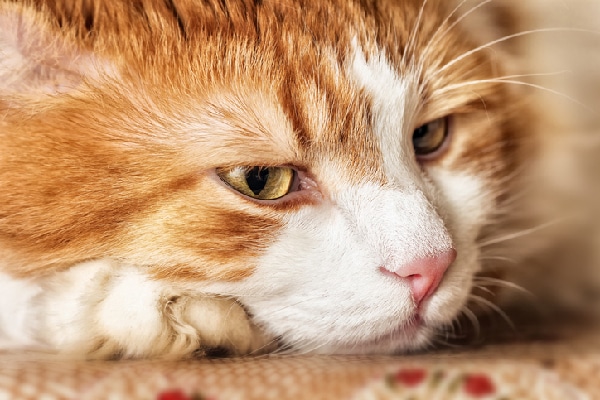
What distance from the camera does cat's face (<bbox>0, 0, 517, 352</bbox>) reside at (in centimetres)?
81

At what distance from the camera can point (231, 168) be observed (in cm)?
82

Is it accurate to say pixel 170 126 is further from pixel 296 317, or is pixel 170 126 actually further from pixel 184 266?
pixel 296 317

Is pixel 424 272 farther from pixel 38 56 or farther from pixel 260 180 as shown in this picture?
pixel 38 56

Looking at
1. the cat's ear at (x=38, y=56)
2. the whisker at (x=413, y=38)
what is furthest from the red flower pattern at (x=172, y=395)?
the whisker at (x=413, y=38)

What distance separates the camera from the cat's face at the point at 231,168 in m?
0.81

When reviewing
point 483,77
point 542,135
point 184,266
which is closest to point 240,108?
point 184,266

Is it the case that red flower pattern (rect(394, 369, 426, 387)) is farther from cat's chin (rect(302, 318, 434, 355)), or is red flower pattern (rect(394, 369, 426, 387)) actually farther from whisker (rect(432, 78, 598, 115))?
whisker (rect(432, 78, 598, 115))

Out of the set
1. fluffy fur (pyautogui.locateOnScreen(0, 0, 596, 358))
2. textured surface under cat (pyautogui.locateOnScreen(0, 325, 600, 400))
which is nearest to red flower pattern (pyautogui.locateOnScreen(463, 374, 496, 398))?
textured surface under cat (pyautogui.locateOnScreen(0, 325, 600, 400))

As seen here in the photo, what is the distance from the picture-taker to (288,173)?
0.85m

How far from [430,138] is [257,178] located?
324mm

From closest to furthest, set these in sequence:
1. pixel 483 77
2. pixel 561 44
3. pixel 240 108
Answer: pixel 240 108
pixel 483 77
pixel 561 44

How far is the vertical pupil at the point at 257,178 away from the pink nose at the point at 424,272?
0.58 feet

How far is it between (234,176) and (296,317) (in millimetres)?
186

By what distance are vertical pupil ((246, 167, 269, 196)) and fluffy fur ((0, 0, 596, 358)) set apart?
0.07ft
